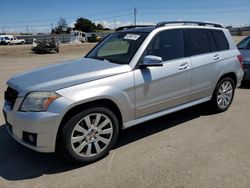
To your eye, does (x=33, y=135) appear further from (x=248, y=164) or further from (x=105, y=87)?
(x=248, y=164)

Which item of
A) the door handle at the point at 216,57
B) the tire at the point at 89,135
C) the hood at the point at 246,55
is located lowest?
the tire at the point at 89,135

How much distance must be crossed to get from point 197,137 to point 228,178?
1195mm

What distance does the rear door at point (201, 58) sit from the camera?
15.3ft

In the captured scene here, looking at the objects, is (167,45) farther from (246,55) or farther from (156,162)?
(246,55)

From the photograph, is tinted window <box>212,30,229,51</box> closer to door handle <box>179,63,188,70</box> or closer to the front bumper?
door handle <box>179,63,188,70</box>

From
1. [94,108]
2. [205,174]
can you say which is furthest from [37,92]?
[205,174]

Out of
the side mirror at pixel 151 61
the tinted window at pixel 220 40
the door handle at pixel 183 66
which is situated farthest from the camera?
the tinted window at pixel 220 40

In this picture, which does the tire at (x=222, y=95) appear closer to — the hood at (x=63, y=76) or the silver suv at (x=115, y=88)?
the silver suv at (x=115, y=88)

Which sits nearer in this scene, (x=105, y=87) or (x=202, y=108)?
(x=105, y=87)

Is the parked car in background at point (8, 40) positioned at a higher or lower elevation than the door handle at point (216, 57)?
higher

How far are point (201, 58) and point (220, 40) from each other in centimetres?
87

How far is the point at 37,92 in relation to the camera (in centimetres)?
327

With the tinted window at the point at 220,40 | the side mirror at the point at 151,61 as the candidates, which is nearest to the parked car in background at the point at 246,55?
the tinted window at the point at 220,40

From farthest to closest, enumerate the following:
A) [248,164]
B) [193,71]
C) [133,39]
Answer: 1. [193,71]
2. [133,39]
3. [248,164]
